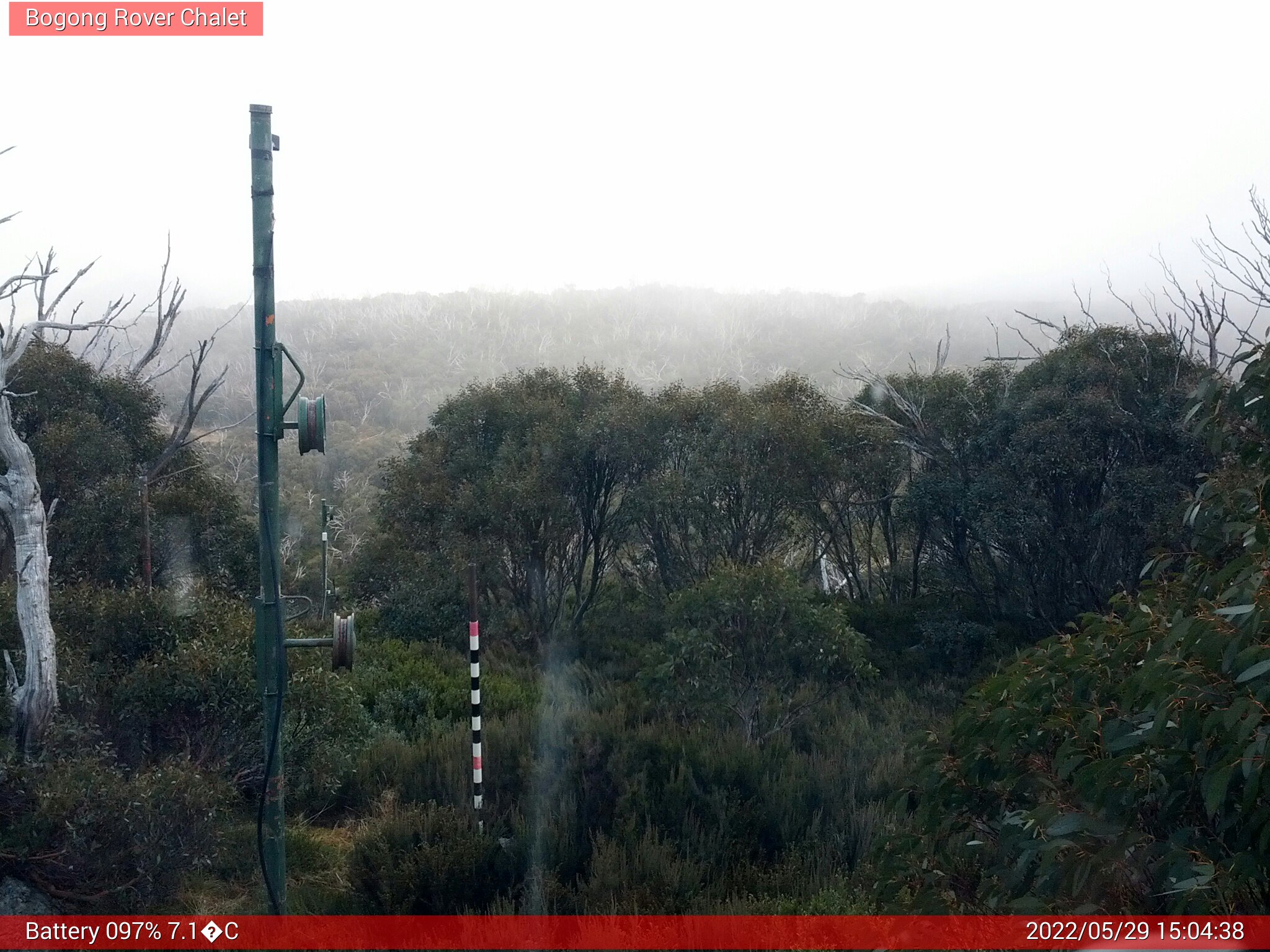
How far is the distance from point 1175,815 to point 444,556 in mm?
12628

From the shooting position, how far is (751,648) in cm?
978

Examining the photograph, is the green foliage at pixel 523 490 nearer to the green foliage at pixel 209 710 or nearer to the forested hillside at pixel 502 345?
the green foliage at pixel 209 710

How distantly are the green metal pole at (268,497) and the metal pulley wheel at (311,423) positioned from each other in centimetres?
14

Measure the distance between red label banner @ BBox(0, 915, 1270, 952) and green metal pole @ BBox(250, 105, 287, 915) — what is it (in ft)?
1.15

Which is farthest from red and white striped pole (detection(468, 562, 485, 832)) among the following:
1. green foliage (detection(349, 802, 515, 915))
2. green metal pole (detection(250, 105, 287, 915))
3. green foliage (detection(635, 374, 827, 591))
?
green foliage (detection(635, 374, 827, 591))

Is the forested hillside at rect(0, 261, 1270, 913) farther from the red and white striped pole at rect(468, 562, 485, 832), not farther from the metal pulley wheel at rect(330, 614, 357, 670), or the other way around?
the metal pulley wheel at rect(330, 614, 357, 670)

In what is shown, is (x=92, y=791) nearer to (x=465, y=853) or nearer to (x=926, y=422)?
(x=465, y=853)

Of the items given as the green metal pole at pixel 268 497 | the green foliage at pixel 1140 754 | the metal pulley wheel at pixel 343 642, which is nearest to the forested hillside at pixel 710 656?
the green foliage at pixel 1140 754

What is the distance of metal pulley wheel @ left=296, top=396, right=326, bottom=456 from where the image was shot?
436 cm

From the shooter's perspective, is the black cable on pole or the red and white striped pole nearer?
the black cable on pole

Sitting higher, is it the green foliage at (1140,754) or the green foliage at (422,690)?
the green foliage at (1140,754)

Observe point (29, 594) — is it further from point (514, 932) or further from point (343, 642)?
point (514, 932)

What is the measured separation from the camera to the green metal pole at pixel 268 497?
4.43m

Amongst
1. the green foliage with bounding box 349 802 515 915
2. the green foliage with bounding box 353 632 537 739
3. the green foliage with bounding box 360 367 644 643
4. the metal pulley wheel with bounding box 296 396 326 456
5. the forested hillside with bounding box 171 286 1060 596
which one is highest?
the forested hillside with bounding box 171 286 1060 596
